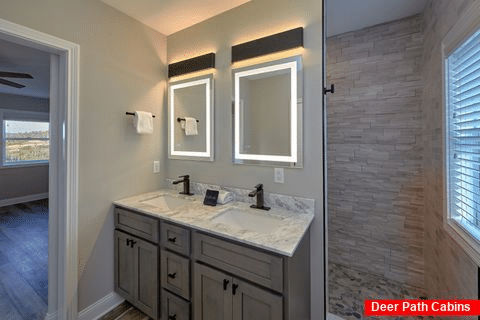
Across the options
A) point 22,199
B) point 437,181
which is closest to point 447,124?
point 437,181

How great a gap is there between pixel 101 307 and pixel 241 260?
4.74ft

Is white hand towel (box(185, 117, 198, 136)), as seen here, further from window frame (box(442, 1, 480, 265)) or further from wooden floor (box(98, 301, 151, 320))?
window frame (box(442, 1, 480, 265))

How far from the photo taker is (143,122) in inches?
77.7

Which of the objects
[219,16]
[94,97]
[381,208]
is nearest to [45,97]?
[94,97]

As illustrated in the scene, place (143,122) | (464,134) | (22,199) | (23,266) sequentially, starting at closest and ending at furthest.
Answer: (464,134), (143,122), (23,266), (22,199)

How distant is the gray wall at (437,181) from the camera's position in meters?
1.26

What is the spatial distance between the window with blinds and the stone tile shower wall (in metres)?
0.60

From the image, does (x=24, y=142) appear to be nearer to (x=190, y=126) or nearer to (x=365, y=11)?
(x=190, y=126)

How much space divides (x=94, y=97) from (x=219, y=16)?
4.17ft

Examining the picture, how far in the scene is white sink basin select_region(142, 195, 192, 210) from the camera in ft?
6.31

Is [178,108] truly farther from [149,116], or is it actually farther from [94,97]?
[94,97]

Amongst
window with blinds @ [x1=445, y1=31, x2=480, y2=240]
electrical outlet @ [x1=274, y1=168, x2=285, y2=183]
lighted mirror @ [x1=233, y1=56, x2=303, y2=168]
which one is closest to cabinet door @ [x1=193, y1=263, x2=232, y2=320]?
electrical outlet @ [x1=274, y1=168, x2=285, y2=183]

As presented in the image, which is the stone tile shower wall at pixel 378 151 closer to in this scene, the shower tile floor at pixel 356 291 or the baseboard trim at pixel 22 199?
the shower tile floor at pixel 356 291

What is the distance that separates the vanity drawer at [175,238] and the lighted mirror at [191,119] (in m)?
0.73
